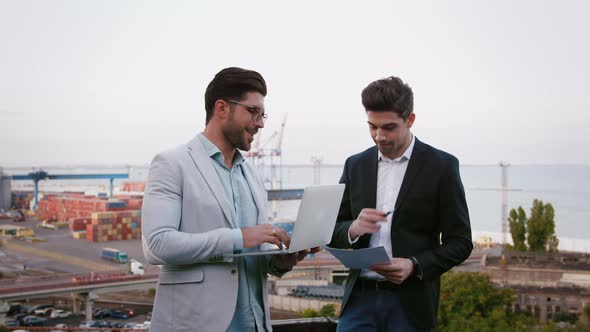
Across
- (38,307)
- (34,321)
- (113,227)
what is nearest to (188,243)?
(34,321)

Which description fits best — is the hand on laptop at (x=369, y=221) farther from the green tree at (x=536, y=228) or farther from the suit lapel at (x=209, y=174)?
the green tree at (x=536, y=228)

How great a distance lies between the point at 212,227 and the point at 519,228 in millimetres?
20390

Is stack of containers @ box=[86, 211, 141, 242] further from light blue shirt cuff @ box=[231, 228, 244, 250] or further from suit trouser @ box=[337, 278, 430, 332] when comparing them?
light blue shirt cuff @ box=[231, 228, 244, 250]

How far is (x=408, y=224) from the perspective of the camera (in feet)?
4.76

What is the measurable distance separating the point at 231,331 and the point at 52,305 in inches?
939

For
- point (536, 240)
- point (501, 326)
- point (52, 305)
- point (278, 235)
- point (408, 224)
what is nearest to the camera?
point (278, 235)

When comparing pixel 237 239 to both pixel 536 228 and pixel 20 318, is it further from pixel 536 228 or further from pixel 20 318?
pixel 20 318

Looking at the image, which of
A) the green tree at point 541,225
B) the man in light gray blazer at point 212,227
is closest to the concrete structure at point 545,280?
the green tree at point 541,225

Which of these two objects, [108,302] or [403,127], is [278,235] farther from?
[108,302]

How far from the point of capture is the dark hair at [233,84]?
1.31 meters

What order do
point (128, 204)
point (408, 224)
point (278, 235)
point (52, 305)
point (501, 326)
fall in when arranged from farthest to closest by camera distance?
point (128, 204), point (52, 305), point (501, 326), point (408, 224), point (278, 235)

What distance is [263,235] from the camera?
124 centimetres

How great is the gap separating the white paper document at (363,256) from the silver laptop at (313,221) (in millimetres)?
48

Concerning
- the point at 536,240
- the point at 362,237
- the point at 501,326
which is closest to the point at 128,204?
the point at 536,240
